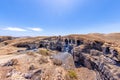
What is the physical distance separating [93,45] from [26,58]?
15.6m

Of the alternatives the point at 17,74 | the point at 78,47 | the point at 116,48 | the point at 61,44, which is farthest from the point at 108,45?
the point at 17,74

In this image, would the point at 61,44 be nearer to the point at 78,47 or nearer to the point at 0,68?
the point at 78,47

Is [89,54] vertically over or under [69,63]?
over

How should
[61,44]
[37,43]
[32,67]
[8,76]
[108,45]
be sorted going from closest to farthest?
[8,76] → [32,67] → [108,45] → [61,44] → [37,43]

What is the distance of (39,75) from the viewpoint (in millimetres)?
24516

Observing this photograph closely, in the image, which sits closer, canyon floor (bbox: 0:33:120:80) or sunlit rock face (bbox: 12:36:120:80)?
canyon floor (bbox: 0:33:120:80)

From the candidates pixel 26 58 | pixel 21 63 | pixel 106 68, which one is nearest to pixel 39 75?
pixel 21 63

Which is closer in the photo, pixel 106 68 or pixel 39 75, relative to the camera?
pixel 39 75

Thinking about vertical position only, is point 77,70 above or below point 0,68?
below

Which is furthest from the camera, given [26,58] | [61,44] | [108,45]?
[61,44]

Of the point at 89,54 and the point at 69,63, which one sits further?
the point at 89,54

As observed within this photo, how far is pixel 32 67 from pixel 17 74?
2.75 m

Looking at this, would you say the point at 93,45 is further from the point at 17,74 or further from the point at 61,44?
the point at 17,74

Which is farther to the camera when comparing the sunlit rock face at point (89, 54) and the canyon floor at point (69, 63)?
the sunlit rock face at point (89, 54)
